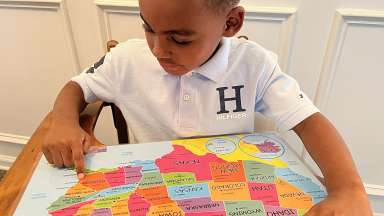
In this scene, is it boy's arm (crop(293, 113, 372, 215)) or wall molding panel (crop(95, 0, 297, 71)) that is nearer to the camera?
boy's arm (crop(293, 113, 372, 215))

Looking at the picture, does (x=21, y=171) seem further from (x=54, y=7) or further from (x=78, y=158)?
(x=54, y=7)

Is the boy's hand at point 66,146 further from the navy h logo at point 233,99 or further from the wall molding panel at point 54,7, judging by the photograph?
the wall molding panel at point 54,7

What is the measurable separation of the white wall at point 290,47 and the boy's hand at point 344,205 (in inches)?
20.2

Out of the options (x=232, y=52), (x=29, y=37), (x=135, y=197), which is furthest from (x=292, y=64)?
(x=29, y=37)

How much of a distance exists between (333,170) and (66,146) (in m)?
0.46

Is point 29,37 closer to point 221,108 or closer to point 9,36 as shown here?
point 9,36

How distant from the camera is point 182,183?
21.8 inches

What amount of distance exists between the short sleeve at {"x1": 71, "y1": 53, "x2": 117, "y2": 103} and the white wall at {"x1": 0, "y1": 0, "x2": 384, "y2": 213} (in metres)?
0.26

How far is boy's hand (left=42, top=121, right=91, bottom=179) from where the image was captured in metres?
0.59

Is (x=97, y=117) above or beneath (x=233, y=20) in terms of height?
beneath

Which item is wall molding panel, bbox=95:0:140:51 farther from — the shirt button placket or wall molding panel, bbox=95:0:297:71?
the shirt button placket

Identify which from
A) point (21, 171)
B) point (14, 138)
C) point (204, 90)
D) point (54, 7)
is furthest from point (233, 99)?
point (14, 138)

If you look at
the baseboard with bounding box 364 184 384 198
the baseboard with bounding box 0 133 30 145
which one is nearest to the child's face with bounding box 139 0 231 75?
the baseboard with bounding box 364 184 384 198

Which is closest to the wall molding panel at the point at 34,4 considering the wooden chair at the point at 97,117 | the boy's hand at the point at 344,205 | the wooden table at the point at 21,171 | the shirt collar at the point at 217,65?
the wooden chair at the point at 97,117
